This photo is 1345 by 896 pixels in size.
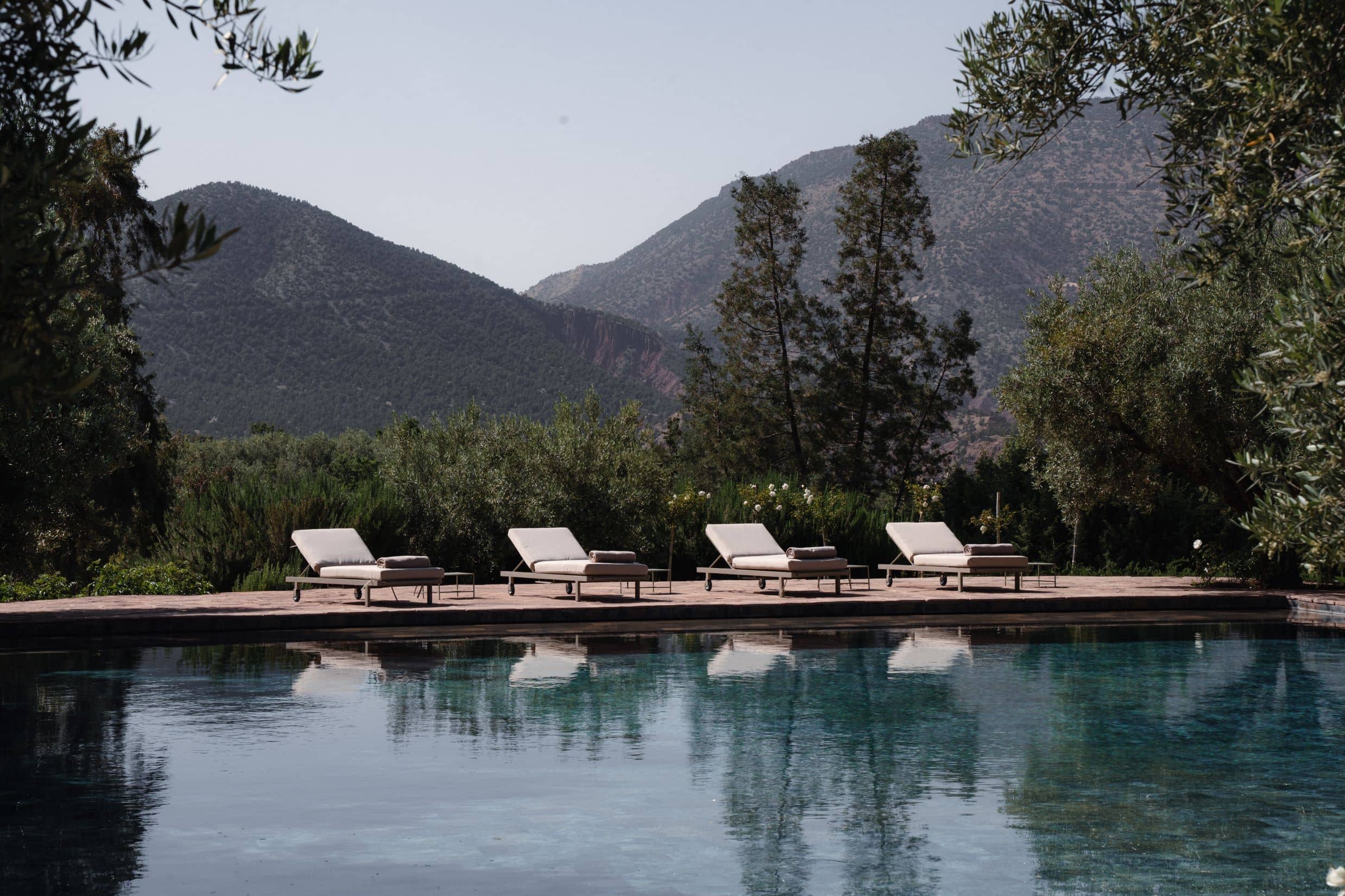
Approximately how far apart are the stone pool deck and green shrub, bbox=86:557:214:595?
793 mm

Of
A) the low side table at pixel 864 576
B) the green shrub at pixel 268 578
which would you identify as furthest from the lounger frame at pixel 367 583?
the low side table at pixel 864 576

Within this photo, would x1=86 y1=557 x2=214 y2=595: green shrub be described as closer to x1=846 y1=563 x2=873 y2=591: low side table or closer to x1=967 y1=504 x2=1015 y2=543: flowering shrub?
x1=846 y1=563 x2=873 y2=591: low side table

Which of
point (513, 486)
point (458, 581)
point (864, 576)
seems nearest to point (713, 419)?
point (864, 576)

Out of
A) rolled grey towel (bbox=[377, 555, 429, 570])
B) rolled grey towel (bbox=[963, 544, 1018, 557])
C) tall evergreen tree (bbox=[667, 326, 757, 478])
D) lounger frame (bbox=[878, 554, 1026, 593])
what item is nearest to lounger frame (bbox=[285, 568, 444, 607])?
rolled grey towel (bbox=[377, 555, 429, 570])

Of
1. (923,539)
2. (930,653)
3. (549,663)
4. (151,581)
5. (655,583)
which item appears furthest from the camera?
(923,539)

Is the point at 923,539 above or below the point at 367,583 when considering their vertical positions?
above

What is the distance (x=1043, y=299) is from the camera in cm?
2086

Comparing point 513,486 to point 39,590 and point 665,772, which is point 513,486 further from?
point 665,772

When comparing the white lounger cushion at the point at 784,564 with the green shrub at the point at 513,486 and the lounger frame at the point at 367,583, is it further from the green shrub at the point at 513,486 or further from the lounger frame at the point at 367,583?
the lounger frame at the point at 367,583

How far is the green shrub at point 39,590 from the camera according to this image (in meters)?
18.9

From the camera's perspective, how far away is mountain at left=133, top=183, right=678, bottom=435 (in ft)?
227

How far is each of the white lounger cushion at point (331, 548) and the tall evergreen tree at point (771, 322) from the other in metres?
20.1

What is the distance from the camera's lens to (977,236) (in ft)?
315

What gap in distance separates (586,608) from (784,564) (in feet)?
10.6
